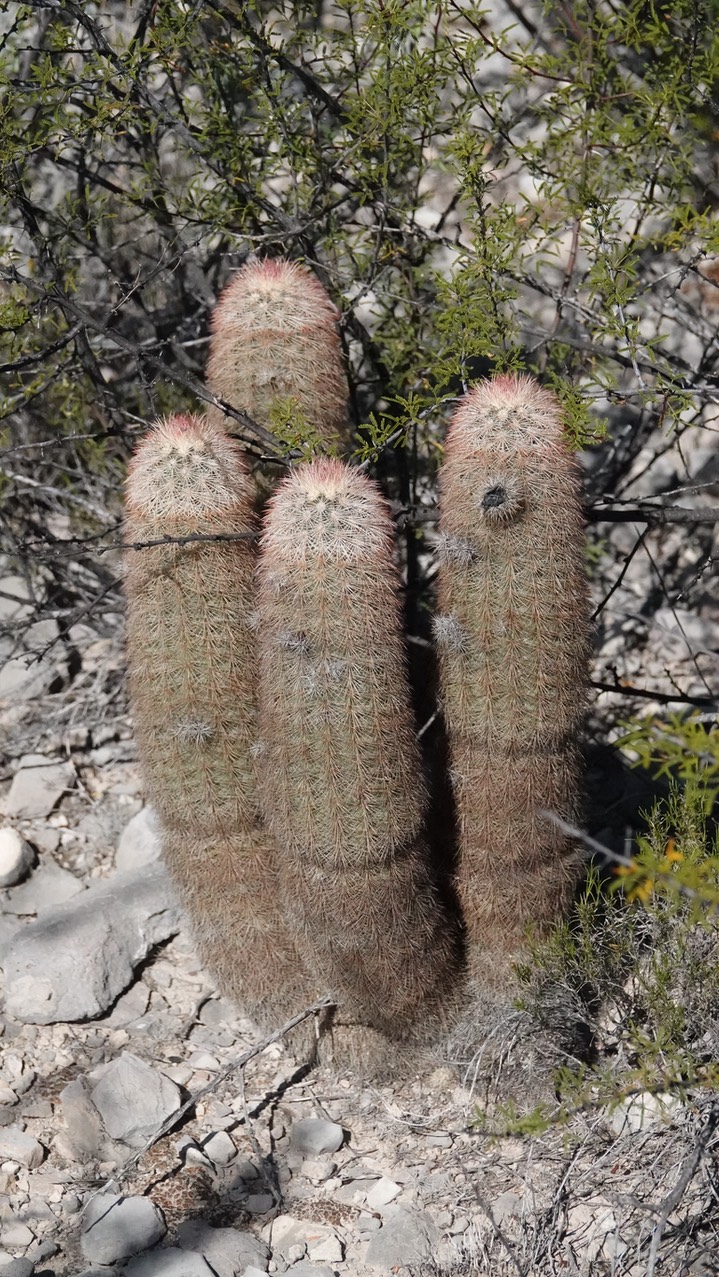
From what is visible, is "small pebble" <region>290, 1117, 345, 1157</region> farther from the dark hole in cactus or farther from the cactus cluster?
the dark hole in cactus

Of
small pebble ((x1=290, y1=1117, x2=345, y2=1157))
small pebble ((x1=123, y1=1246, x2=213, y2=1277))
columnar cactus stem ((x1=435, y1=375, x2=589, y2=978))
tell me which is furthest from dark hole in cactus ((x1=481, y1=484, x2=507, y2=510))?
small pebble ((x1=123, y1=1246, x2=213, y2=1277))

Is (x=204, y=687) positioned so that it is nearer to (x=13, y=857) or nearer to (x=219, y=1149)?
(x=219, y=1149)

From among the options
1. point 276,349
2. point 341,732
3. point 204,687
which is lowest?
point 341,732

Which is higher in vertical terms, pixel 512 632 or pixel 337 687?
pixel 512 632

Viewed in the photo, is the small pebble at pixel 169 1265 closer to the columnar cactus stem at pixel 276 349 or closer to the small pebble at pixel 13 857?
the small pebble at pixel 13 857

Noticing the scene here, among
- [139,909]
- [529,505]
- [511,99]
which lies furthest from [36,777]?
[511,99]

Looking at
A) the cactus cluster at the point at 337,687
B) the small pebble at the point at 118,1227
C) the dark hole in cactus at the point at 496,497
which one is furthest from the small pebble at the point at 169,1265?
the dark hole in cactus at the point at 496,497

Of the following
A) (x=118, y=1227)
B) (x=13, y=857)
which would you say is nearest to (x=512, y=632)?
(x=118, y=1227)
